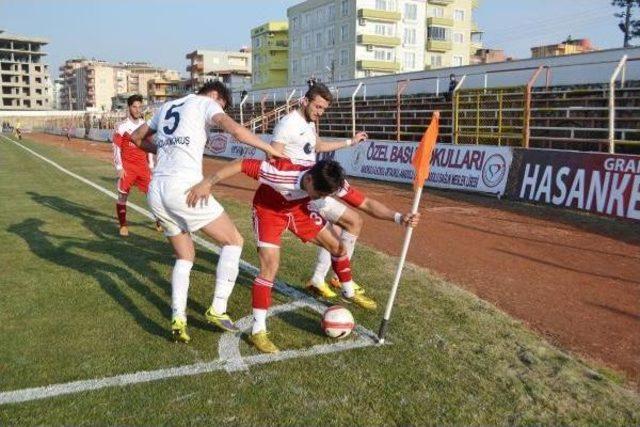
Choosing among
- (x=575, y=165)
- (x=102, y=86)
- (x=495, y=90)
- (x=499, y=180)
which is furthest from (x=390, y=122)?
(x=102, y=86)

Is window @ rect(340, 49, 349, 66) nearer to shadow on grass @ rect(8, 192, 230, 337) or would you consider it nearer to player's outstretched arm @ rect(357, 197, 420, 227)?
shadow on grass @ rect(8, 192, 230, 337)

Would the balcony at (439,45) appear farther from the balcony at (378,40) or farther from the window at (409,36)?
the balcony at (378,40)

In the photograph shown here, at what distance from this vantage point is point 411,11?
3024 inches

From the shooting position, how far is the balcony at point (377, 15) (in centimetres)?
7131

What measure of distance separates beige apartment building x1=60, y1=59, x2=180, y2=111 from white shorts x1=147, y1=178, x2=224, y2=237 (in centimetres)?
16717

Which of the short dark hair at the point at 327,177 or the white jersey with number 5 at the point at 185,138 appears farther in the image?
the white jersey with number 5 at the point at 185,138

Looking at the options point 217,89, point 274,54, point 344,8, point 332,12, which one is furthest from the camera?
point 274,54

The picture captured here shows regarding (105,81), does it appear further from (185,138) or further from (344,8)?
(185,138)

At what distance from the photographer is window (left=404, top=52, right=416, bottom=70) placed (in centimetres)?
7656

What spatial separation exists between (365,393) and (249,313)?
6.48ft

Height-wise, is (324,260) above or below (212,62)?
below

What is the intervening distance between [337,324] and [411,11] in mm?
78127

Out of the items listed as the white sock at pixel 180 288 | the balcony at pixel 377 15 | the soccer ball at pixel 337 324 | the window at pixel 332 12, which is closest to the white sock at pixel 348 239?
the soccer ball at pixel 337 324

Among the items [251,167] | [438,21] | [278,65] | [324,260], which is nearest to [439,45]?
[438,21]
